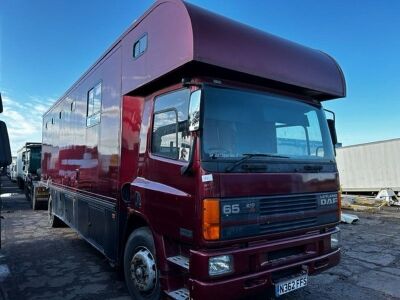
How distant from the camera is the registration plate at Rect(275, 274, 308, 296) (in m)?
3.65

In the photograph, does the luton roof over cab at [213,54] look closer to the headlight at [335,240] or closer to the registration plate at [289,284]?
the headlight at [335,240]

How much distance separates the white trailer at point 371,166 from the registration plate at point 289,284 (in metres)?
17.0

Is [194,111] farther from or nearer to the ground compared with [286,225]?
farther from the ground

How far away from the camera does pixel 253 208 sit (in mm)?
3553

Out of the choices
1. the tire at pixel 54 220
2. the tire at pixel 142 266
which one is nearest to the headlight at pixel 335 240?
the tire at pixel 142 266

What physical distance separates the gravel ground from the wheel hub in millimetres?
770

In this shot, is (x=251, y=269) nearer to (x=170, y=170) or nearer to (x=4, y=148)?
(x=170, y=170)

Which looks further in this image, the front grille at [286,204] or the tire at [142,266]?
the tire at [142,266]

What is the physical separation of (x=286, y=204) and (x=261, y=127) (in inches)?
33.7

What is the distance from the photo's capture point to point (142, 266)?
422 centimetres

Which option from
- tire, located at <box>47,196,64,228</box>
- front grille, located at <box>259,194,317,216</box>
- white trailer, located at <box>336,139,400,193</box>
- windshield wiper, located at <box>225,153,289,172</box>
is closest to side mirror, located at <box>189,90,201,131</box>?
windshield wiper, located at <box>225,153,289,172</box>

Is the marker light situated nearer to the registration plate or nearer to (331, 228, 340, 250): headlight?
the registration plate

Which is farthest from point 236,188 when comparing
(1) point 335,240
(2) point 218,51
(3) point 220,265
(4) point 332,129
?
(4) point 332,129

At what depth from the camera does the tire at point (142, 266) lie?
4.04 metres
